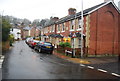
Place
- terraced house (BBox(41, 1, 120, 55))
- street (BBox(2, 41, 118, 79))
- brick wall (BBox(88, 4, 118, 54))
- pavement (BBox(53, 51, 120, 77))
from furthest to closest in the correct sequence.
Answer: brick wall (BBox(88, 4, 118, 54)) < terraced house (BBox(41, 1, 120, 55)) < pavement (BBox(53, 51, 120, 77)) < street (BBox(2, 41, 118, 79))

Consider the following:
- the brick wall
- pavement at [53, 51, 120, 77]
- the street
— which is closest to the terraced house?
the brick wall

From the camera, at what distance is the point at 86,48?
1825cm

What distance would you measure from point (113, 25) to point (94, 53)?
5.46 metres

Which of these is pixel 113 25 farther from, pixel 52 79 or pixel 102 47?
pixel 52 79

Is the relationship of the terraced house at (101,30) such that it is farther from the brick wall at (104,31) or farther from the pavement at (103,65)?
the pavement at (103,65)

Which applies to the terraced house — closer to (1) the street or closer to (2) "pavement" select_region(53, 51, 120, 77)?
(2) "pavement" select_region(53, 51, 120, 77)

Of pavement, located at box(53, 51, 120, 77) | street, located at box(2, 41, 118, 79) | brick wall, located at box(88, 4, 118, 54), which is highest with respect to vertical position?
brick wall, located at box(88, 4, 118, 54)

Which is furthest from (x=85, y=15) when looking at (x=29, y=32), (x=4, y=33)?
(x=29, y=32)

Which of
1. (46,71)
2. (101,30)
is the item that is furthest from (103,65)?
(101,30)

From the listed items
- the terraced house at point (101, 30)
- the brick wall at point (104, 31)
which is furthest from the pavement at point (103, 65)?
the brick wall at point (104, 31)

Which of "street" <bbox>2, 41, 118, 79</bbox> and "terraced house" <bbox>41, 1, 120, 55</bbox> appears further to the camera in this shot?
"terraced house" <bbox>41, 1, 120, 55</bbox>

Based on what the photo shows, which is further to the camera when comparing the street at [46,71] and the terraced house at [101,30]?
the terraced house at [101,30]

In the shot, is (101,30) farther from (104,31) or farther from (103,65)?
(103,65)

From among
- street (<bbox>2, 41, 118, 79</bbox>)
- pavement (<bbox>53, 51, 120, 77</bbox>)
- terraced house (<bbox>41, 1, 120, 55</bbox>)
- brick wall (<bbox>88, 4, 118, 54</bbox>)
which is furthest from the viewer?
brick wall (<bbox>88, 4, 118, 54</bbox>)
